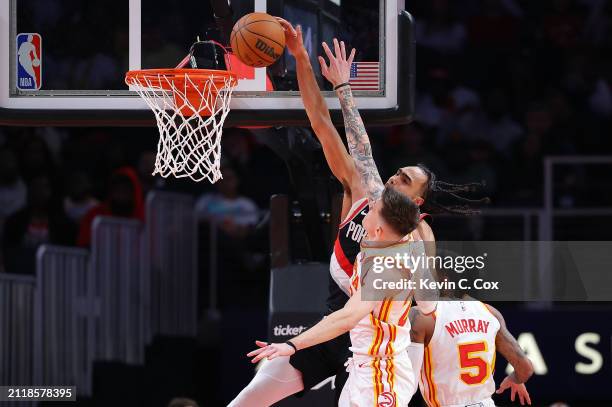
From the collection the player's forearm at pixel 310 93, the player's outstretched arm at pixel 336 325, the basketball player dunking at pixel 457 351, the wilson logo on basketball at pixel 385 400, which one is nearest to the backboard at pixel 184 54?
the player's forearm at pixel 310 93

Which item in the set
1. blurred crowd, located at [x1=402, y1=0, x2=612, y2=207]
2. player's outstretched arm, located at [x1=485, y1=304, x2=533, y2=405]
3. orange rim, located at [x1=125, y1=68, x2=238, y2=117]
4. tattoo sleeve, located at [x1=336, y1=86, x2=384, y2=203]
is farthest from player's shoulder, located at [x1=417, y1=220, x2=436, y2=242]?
blurred crowd, located at [x1=402, y1=0, x2=612, y2=207]

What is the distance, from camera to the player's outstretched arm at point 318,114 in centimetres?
571

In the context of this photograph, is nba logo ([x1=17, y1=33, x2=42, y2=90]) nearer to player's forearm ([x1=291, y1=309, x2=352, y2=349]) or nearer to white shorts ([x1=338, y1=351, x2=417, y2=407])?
player's forearm ([x1=291, y1=309, x2=352, y2=349])

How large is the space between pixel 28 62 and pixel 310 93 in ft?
5.09

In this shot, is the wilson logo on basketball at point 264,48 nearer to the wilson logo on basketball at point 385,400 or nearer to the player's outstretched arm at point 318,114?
the player's outstretched arm at point 318,114

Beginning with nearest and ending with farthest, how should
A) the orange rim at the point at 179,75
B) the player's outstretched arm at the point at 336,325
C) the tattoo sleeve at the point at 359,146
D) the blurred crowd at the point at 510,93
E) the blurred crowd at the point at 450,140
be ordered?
the player's outstretched arm at the point at 336,325 < the tattoo sleeve at the point at 359,146 < the orange rim at the point at 179,75 < the blurred crowd at the point at 450,140 < the blurred crowd at the point at 510,93

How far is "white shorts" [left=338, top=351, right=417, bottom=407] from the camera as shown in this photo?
506 centimetres

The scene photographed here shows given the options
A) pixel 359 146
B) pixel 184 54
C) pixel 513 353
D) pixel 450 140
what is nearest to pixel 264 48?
pixel 359 146

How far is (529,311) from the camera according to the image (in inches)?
334

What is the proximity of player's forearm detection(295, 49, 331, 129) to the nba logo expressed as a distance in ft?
4.72

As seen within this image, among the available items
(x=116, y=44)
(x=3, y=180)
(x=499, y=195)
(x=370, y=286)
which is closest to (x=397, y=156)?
(x=499, y=195)

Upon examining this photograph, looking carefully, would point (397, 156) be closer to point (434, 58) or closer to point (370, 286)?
point (434, 58)

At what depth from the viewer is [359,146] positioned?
5.68m

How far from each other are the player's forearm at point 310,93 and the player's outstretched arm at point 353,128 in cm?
10
